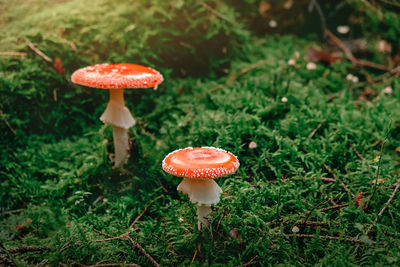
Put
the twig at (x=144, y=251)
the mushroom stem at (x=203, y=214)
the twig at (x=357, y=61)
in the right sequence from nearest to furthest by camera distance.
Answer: the twig at (x=144, y=251), the mushroom stem at (x=203, y=214), the twig at (x=357, y=61)

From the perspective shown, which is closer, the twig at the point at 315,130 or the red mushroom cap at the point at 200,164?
the red mushroom cap at the point at 200,164

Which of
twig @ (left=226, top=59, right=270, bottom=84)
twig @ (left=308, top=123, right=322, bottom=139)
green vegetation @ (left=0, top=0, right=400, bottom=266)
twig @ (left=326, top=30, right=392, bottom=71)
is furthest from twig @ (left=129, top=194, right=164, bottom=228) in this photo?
twig @ (left=326, top=30, right=392, bottom=71)

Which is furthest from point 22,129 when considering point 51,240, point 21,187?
point 51,240

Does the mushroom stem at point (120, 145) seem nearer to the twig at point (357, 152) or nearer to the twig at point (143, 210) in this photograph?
the twig at point (143, 210)

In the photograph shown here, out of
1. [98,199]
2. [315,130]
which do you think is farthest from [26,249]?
[315,130]

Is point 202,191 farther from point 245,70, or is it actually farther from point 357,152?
point 245,70

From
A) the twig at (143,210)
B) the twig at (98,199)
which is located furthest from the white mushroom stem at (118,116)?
Answer: the twig at (143,210)
